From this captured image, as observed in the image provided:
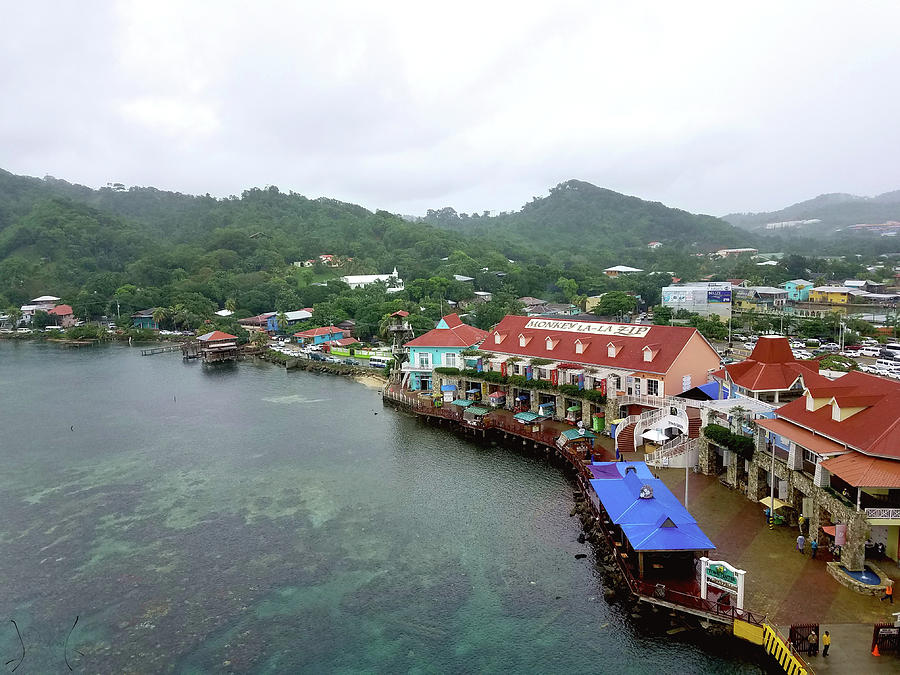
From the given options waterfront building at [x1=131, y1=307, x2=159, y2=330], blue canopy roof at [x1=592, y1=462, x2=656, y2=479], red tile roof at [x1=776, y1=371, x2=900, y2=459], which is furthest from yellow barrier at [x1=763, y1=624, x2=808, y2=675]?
waterfront building at [x1=131, y1=307, x2=159, y2=330]

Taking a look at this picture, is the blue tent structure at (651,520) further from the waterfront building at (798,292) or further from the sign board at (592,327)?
the waterfront building at (798,292)

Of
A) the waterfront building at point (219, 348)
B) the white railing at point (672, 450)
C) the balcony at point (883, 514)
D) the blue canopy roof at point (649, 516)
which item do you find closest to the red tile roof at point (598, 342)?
the white railing at point (672, 450)

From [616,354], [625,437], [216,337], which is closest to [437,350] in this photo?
[616,354]

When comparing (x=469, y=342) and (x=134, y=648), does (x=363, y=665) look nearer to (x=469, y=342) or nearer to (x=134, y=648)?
(x=134, y=648)

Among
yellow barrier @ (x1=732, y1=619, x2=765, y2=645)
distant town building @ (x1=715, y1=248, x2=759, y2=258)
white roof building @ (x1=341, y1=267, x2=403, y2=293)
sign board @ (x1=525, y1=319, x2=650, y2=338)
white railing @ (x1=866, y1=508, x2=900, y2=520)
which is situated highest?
distant town building @ (x1=715, y1=248, x2=759, y2=258)

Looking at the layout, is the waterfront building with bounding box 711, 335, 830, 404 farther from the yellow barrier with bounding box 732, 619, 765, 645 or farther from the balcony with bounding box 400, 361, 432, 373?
the balcony with bounding box 400, 361, 432, 373

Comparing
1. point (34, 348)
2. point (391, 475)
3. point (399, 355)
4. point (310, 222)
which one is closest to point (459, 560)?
point (391, 475)
